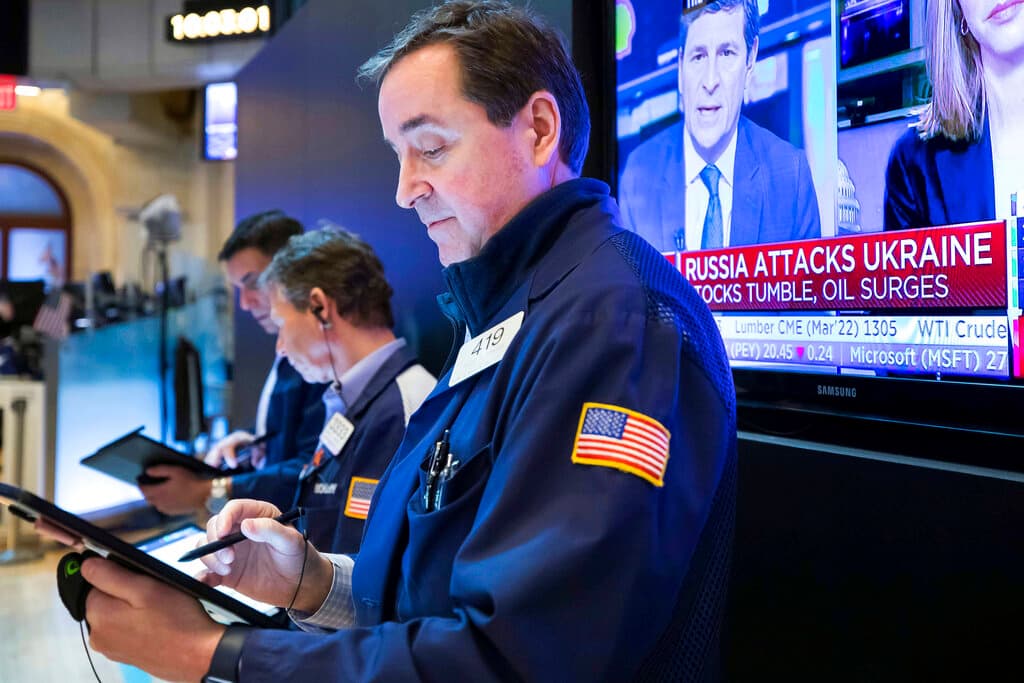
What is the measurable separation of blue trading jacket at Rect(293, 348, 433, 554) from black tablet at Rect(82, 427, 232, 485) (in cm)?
46

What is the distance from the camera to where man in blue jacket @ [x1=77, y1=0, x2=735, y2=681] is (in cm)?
72

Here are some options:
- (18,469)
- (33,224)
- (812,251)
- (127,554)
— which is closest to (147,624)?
(127,554)

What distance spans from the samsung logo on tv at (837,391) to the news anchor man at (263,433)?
138 centimetres

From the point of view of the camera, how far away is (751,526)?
1.46m

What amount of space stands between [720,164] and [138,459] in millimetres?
1650

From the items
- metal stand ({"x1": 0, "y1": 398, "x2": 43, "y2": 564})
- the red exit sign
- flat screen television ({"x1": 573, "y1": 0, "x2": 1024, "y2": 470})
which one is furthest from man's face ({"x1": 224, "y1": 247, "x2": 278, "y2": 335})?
the red exit sign

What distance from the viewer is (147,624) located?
85 centimetres

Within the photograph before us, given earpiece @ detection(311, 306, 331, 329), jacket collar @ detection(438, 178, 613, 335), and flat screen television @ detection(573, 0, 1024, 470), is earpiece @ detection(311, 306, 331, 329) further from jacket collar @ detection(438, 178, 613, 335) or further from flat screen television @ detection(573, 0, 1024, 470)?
jacket collar @ detection(438, 178, 613, 335)

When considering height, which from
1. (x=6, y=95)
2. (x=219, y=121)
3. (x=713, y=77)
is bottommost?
(x=713, y=77)

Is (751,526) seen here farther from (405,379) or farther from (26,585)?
(26,585)

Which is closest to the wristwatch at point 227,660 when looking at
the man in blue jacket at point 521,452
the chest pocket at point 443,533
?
the man in blue jacket at point 521,452

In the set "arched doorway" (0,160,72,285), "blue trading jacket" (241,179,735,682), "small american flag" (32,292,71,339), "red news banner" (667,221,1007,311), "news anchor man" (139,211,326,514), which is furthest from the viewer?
"arched doorway" (0,160,72,285)

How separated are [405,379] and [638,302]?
1243 millimetres

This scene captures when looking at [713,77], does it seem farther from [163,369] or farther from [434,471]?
[163,369]
